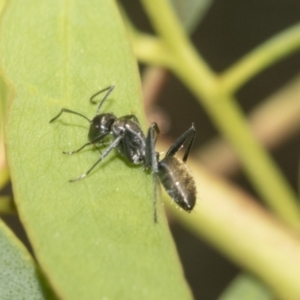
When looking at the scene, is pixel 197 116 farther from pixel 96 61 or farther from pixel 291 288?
pixel 96 61

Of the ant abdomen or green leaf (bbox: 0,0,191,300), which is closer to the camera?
green leaf (bbox: 0,0,191,300)

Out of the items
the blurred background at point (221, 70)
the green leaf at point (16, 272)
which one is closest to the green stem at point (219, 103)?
the green leaf at point (16, 272)

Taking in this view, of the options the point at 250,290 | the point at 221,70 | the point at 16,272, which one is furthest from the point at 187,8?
the point at 221,70

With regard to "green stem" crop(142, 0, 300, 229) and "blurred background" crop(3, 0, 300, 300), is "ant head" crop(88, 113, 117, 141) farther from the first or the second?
"blurred background" crop(3, 0, 300, 300)

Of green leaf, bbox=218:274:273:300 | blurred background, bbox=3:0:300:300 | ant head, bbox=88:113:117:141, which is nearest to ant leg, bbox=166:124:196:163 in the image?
ant head, bbox=88:113:117:141

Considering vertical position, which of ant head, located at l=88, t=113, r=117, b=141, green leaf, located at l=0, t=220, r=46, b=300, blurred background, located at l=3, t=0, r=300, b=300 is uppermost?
ant head, located at l=88, t=113, r=117, b=141

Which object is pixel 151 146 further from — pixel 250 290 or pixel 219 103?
pixel 250 290

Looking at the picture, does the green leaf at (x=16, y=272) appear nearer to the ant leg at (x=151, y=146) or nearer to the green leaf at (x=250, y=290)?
the ant leg at (x=151, y=146)
